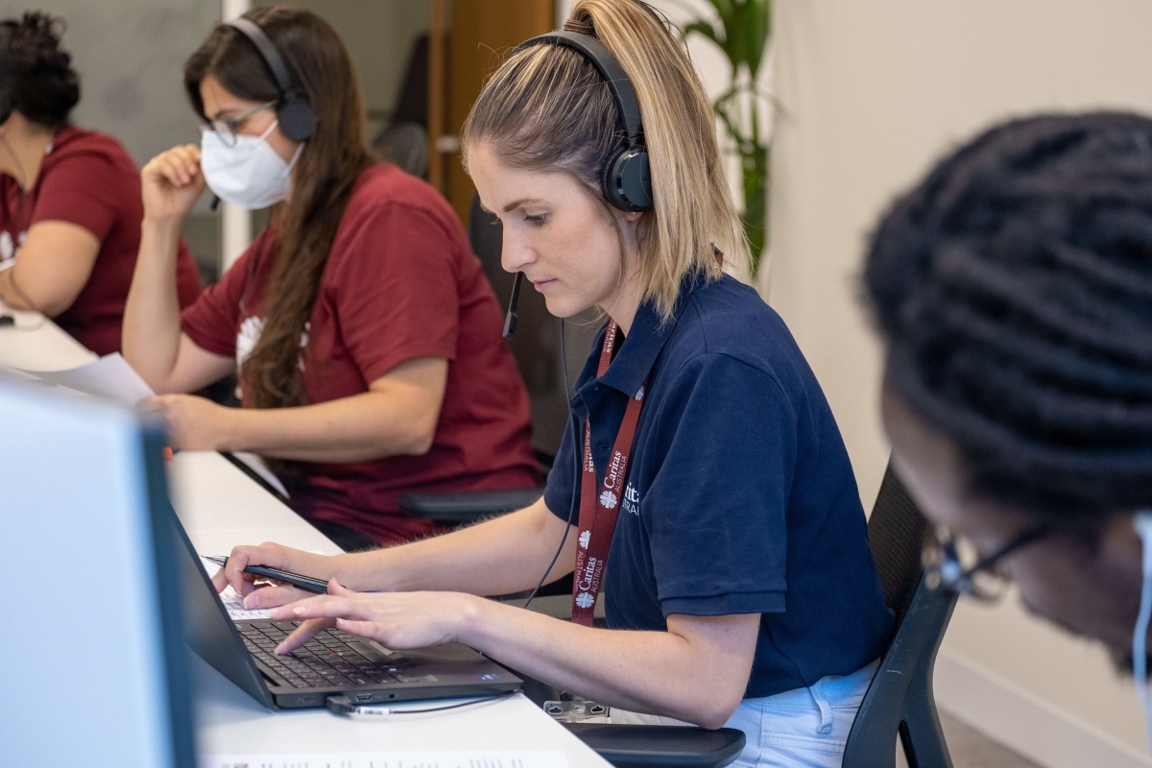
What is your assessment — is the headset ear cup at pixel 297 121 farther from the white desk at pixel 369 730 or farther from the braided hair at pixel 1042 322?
the braided hair at pixel 1042 322

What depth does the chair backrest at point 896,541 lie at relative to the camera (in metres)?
1.05

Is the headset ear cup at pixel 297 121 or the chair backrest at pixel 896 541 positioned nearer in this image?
the chair backrest at pixel 896 541

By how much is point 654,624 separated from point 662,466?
0.19 meters

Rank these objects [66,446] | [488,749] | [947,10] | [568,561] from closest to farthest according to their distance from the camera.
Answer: [66,446] → [488,749] → [568,561] → [947,10]

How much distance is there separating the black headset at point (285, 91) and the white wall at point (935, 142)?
3.04ft

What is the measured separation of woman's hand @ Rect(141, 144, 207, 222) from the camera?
2.14 m

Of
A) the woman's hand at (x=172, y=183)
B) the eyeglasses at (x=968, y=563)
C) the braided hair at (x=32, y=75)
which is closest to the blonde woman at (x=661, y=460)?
the eyeglasses at (x=968, y=563)

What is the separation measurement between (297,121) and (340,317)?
1.13 ft

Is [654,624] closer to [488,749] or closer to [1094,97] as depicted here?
[488,749]

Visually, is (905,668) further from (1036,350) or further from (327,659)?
(1036,350)

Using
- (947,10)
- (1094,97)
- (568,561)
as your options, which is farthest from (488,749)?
(947,10)

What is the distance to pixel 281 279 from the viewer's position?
71.9 inches

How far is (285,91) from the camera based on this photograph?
186 centimetres

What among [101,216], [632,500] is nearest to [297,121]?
[101,216]
